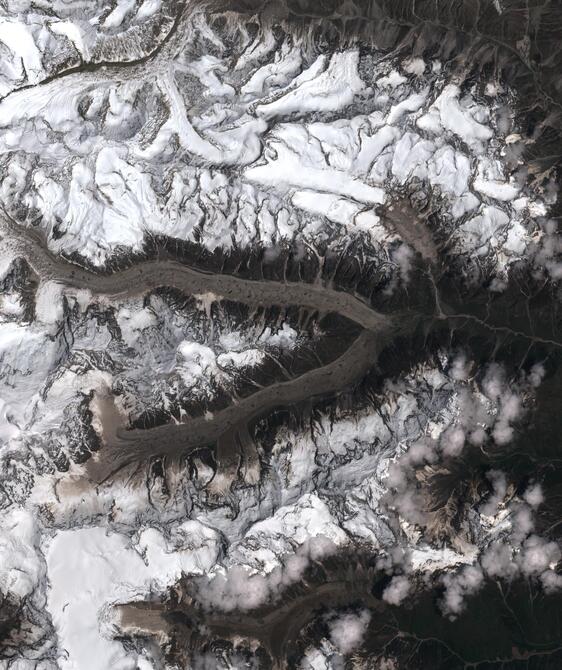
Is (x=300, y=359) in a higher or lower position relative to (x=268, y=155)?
lower

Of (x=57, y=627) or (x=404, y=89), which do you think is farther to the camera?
(x=404, y=89)

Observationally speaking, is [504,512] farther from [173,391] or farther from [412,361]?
[173,391]

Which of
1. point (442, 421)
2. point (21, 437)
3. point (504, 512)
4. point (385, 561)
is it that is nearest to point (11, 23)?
point (21, 437)

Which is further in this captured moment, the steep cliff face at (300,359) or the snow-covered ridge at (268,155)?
the snow-covered ridge at (268,155)

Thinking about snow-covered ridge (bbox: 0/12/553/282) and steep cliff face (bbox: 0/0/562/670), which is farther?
snow-covered ridge (bbox: 0/12/553/282)

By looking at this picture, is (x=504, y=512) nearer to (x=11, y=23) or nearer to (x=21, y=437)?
(x=21, y=437)

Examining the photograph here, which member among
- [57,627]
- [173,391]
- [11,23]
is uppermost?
[11,23]

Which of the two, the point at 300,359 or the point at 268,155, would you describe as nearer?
the point at 300,359

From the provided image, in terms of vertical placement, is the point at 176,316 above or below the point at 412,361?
above
